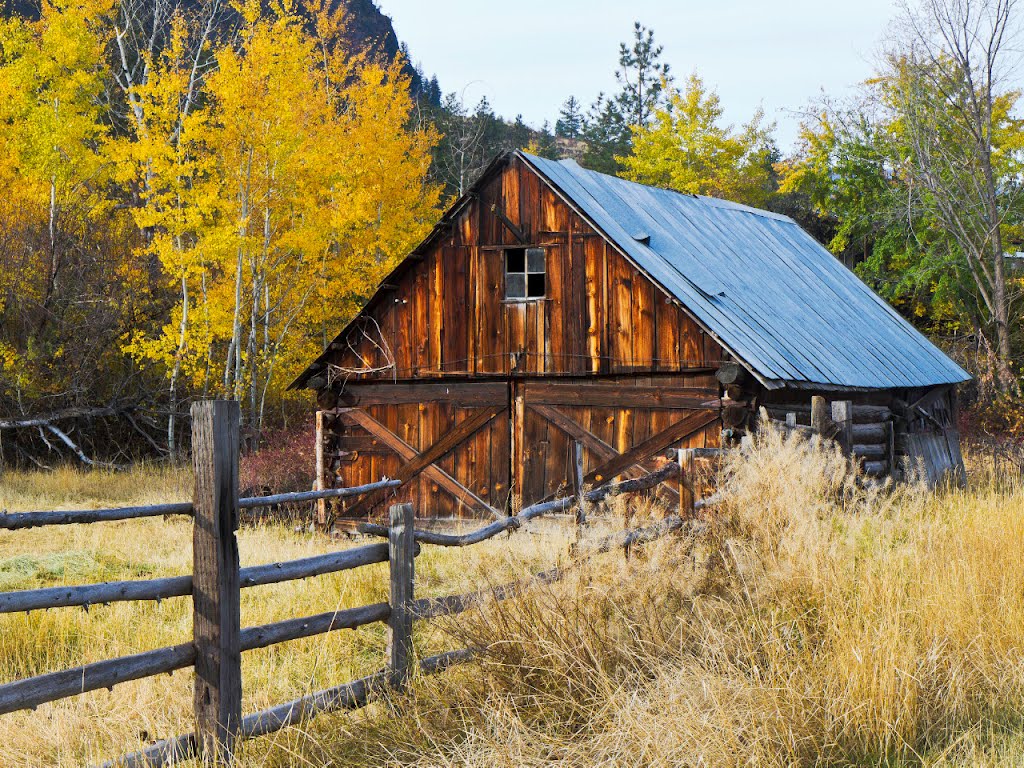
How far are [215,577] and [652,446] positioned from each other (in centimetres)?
995

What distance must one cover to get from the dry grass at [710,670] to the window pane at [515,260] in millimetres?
9002

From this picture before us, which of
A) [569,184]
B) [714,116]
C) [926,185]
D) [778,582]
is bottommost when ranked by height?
[778,582]

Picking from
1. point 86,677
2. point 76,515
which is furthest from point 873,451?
point 86,677

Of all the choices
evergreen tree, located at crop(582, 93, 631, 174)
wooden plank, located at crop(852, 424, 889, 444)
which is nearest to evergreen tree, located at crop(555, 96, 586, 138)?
evergreen tree, located at crop(582, 93, 631, 174)

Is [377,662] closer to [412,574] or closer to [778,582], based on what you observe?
[412,574]

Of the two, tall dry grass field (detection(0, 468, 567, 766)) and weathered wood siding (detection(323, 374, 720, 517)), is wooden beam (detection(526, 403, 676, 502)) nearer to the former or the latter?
weathered wood siding (detection(323, 374, 720, 517))

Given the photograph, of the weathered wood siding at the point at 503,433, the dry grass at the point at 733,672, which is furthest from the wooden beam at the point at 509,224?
the dry grass at the point at 733,672

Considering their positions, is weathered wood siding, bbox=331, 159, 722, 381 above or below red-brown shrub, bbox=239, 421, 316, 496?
above

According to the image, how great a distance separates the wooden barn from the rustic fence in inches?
327

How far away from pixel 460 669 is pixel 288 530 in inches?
413

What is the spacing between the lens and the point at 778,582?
6.15 metres

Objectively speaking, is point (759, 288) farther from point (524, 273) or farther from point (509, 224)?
point (509, 224)

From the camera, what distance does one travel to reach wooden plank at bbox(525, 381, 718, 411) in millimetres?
14500

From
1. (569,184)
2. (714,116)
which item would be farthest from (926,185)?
(569,184)
